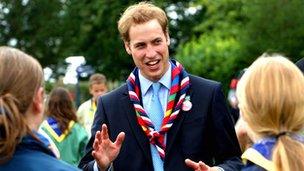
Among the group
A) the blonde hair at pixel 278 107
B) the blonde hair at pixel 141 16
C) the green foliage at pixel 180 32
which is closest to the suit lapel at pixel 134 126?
the blonde hair at pixel 141 16

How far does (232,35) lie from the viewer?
26766mm

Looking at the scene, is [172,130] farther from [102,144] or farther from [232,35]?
[232,35]

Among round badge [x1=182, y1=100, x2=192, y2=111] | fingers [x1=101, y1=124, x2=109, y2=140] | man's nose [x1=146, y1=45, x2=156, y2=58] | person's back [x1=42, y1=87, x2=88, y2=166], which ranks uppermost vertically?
man's nose [x1=146, y1=45, x2=156, y2=58]

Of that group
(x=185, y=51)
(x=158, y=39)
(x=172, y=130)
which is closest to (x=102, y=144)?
(x=172, y=130)

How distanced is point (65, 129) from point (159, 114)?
4.88 meters

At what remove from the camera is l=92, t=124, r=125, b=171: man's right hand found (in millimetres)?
4294

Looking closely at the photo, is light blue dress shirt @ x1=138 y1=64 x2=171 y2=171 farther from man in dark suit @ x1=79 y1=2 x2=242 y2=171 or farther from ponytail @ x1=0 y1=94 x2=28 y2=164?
ponytail @ x1=0 y1=94 x2=28 y2=164

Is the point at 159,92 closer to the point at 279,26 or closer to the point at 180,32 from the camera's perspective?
the point at 279,26

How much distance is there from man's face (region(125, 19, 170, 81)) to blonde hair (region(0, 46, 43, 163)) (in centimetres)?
141

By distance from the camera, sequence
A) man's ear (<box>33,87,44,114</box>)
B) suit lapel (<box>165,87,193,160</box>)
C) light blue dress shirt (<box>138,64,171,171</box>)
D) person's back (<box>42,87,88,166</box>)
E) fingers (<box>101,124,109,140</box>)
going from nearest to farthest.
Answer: man's ear (<box>33,87,44,114</box>)
fingers (<box>101,124,109,140</box>)
suit lapel (<box>165,87,193,160</box>)
light blue dress shirt (<box>138,64,171,171</box>)
person's back (<box>42,87,88,166</box>)

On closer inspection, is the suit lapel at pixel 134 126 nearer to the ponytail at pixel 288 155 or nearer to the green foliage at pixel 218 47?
the ponytail at pixel 288 155

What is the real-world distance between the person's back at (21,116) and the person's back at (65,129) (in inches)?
233

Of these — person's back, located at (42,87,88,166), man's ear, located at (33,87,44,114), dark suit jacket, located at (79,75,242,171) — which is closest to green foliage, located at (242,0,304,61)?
person's back, located at (42,87,88,166)

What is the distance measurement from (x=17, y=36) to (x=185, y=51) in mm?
12780
